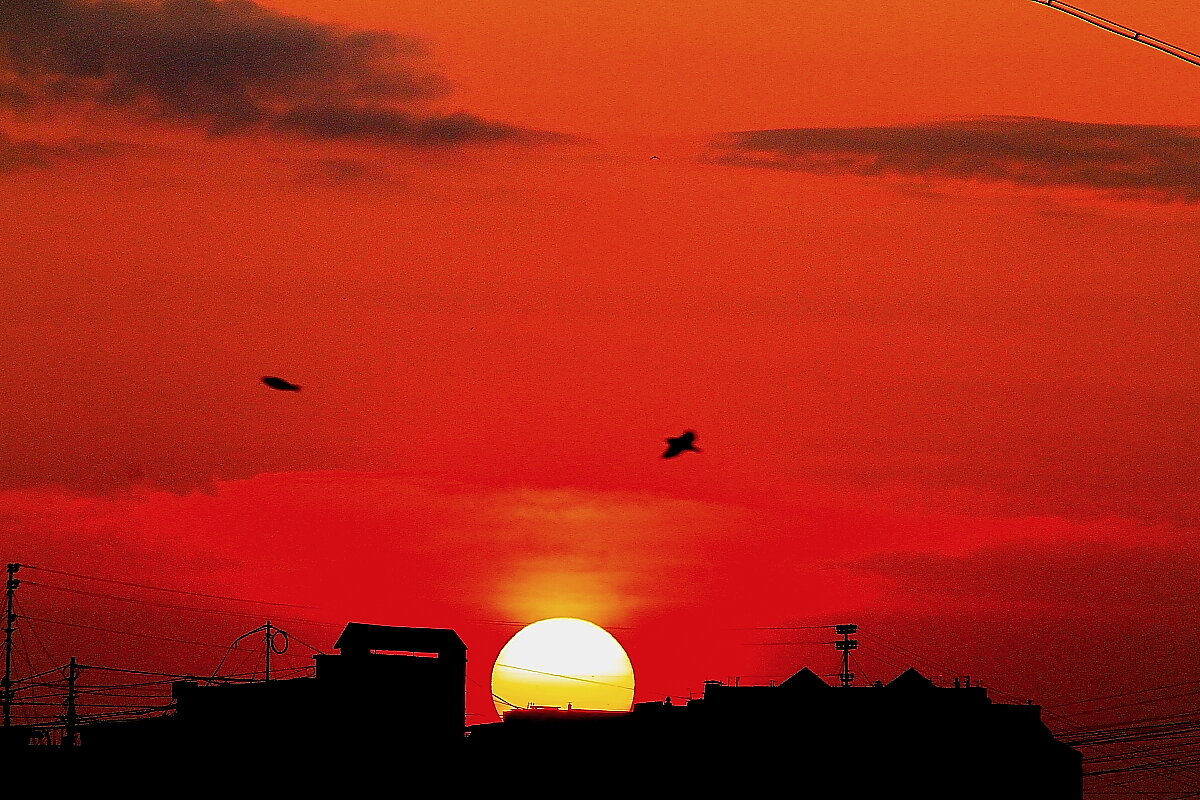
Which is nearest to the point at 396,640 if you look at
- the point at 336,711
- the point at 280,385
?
the point at 336,711

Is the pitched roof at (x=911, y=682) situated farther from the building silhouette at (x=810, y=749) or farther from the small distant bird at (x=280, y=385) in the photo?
the small distant bird at (x=280, y=385)

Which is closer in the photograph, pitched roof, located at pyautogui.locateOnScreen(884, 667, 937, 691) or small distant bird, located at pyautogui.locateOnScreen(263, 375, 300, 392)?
small distant bird, located at pyautogui.locateOnScreen(263, 375, 300, 392)

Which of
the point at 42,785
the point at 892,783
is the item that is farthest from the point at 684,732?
the point at 42,785

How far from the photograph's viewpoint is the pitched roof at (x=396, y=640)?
69125mm

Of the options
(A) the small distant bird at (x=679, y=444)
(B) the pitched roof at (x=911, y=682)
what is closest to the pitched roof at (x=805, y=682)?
(B) the pitched roof at (x=911, y=682)

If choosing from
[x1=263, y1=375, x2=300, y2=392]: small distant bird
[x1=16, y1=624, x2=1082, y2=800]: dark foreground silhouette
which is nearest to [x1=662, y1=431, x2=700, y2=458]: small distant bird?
[x1=263, y1=375, x2=300, y2=392]: small distant bird

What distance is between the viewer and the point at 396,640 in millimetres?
70000

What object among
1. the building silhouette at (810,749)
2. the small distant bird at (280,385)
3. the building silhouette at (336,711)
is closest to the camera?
the small distant bird at (280,385)

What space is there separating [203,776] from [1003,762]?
33.4 metres

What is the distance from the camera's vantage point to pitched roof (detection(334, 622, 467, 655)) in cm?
6912

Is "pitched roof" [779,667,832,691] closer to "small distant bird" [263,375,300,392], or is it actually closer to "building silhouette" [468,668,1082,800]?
"building silhouette" [468,668,1082,800]

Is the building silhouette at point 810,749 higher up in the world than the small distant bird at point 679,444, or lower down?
lower down

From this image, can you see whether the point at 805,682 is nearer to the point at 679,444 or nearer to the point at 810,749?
the point at 810,749

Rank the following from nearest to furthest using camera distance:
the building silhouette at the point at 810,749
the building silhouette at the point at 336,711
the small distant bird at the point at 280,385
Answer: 1. the small distant bird at the point at 280,385
2. the building silhouette at the point at 336,711
3. the building silhouette at the point at 810,749
